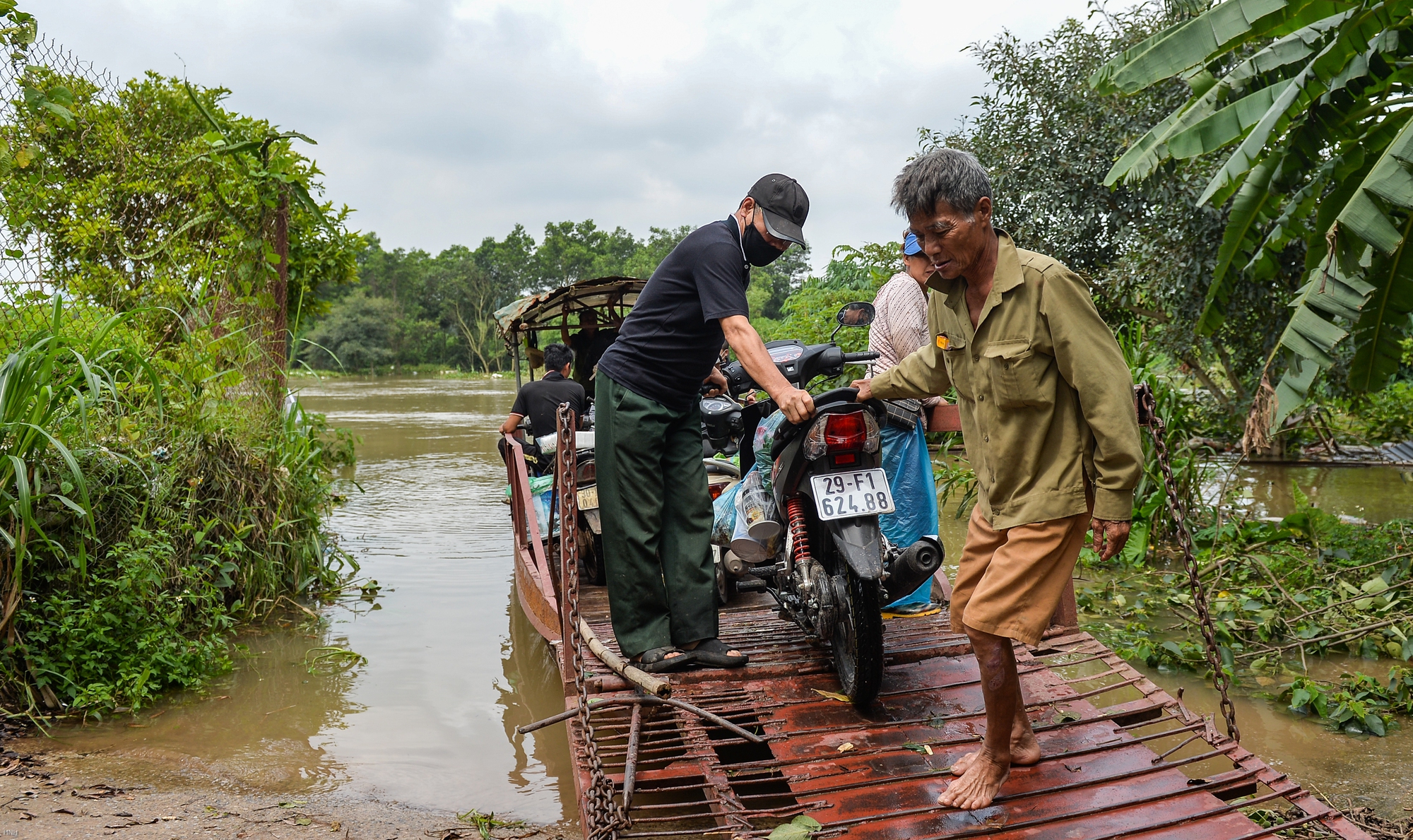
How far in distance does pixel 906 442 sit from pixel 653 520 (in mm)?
1275

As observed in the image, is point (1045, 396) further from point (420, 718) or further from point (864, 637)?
point (420, 718)

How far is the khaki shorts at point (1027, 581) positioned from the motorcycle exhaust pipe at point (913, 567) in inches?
30.0

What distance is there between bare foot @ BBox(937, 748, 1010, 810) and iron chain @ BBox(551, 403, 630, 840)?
0.91 meters

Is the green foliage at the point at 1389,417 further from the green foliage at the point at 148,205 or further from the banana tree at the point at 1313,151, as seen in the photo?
the green foliage at the point at 148,205

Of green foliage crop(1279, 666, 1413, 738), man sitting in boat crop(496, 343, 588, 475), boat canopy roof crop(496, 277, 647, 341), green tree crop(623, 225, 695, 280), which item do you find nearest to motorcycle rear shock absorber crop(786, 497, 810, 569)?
green foliage crop(1279, 666, 1413, 738)

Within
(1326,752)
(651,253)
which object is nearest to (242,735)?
(1326,752)

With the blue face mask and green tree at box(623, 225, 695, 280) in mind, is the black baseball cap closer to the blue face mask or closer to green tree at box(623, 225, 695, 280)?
the blue face mask

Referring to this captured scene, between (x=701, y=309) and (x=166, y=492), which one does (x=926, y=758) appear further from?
(x=166, y=492)

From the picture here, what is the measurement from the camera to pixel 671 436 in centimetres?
384

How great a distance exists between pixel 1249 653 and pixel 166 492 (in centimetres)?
555

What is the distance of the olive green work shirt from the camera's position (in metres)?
2.44

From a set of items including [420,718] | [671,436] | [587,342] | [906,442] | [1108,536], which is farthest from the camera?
[587,342]

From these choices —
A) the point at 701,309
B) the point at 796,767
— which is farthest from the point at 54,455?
the point at 796,767

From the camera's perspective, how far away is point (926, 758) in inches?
118
